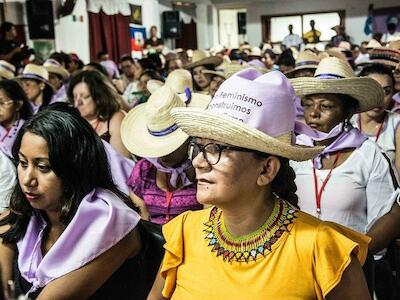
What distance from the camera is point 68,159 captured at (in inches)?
68.8

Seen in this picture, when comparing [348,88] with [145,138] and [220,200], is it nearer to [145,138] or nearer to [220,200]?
[145,138]

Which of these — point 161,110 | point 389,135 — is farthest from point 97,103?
point 389,135

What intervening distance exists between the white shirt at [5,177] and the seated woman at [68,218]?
996mm

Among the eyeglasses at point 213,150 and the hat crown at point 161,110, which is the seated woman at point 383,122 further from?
the eyeglasses at point 213,150

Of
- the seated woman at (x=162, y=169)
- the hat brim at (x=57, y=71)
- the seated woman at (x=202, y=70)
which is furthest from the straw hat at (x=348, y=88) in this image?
the hat brim at (x=57, y=71)

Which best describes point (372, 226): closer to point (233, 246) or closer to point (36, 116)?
point (233, 246)

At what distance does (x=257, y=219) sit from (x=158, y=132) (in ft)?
4.21

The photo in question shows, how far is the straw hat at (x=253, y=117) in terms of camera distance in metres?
1.35

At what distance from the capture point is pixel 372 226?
2.30 m

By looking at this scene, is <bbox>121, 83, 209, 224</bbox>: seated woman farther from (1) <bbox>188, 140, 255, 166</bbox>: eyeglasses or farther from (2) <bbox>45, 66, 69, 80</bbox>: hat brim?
(2) <bbox>45, 66, 69, 80</bbox>: hat brim

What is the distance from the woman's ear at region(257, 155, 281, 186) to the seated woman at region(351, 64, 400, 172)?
1797 millimetres

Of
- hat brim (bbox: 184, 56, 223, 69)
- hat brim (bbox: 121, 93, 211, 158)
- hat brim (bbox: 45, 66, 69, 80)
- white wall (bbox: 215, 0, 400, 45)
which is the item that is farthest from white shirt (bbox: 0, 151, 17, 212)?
white wall (bbox: 215, 0, 400, 45)

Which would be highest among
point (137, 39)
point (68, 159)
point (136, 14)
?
point (136, 14)

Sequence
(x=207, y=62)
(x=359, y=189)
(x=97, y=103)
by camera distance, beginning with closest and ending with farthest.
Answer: (x=359, y=189)
(x=97, y=103)
(x=207, y=62)
